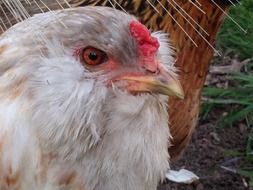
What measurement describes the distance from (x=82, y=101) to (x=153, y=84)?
0.59 ft

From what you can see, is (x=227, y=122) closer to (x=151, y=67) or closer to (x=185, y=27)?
(x=185, y=27)

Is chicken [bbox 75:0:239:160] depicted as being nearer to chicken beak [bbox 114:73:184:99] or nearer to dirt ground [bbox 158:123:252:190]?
dirt ground [bbox 158:123:252:190]

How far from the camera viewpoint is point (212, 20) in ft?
10.4

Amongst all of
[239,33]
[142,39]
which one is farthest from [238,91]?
[142,39]

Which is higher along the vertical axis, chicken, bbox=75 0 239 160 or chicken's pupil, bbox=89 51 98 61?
chicken's pupil, bbox=89 51 98 61

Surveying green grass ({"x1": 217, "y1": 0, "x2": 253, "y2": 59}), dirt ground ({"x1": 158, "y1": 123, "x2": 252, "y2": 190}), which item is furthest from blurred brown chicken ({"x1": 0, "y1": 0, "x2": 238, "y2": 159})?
green grass ({"x1": 217, "y1": 0, "x2": 253, "y2": 59})

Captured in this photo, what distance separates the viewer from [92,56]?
2.28 metres

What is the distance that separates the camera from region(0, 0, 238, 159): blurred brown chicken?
3109mm

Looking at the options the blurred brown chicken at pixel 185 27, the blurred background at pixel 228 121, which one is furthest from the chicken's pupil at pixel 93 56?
the blurred background at pixel 228 121

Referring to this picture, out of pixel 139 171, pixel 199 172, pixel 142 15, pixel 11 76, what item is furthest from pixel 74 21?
pixel 199 172

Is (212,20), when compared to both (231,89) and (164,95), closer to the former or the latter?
(164,95)

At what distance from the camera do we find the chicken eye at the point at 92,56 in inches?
89.4

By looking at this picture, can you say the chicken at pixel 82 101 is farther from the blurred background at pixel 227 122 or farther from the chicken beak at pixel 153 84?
the blurred background at pixel 227 122

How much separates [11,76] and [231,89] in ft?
6.97
